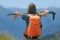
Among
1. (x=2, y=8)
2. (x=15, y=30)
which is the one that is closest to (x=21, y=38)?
(x=15, y=30)

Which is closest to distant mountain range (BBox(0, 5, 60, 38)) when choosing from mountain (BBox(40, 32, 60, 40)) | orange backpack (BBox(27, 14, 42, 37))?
mountain (BBox(40, 32, 60, 40))

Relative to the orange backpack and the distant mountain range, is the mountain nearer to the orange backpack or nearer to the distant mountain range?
the distant mountain range

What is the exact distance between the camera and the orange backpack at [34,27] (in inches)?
57.1

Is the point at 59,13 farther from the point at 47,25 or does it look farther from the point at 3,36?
the point at 3,36

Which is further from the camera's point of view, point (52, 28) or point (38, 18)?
point (52, 28)

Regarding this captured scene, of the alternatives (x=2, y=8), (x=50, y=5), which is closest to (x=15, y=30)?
(x=2, y=8)

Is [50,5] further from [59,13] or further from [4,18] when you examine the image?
[4,18]

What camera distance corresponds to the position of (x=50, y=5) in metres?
1.97

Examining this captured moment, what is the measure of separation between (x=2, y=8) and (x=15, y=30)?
9.7 inches

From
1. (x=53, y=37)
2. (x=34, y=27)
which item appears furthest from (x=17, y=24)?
(x=34, y=27)

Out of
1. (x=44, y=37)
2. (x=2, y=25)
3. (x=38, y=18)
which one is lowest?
(x=44, y=37)

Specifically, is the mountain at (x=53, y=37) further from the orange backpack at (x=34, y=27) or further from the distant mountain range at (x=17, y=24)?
the orange backpack at (x=34, y=27)

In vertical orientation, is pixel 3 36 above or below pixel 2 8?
below

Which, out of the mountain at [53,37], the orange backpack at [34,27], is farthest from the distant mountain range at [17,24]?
the orange backpack at [34,27]
